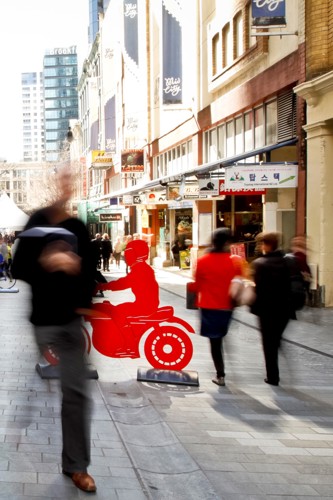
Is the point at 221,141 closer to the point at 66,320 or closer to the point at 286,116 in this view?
the point at 286,116

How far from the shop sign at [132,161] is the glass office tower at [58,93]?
436 ft

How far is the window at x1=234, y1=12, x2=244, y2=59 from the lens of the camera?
20.3 metres

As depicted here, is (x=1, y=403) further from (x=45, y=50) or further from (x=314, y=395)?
(x=45, y=50)

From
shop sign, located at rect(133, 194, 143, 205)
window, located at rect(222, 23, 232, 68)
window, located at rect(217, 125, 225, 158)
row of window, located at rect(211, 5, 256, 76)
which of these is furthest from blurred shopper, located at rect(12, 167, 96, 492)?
shop sign, located at rect(133, 194, 143, 205)

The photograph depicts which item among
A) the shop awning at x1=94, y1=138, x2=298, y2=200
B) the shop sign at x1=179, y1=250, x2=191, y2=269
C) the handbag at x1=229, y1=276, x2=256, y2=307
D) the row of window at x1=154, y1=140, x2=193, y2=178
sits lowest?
the shop sign at x1=179, y1=250, x2=191, y2=269

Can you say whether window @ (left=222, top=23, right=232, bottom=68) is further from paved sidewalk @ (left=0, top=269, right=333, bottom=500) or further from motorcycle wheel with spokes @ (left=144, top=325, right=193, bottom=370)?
motorcycle wheel with spokes @ (left=144, top=325, right=193, bottom=370)

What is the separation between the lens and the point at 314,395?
285 inches

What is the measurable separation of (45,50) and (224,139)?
553 ft

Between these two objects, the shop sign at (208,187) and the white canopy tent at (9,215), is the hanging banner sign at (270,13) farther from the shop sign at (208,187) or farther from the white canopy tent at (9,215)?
the white canopy tent at (9,215)

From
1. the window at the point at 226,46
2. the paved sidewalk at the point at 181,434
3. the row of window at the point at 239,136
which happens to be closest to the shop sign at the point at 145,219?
the row of window at the point at 239,136

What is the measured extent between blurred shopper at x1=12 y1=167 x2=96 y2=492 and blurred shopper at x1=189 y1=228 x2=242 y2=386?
10.6 ft

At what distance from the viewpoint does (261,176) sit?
1567 cm

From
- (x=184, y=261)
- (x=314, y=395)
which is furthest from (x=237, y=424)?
(x=184, y=261)

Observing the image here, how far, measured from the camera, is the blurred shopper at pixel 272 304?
7.61 m
